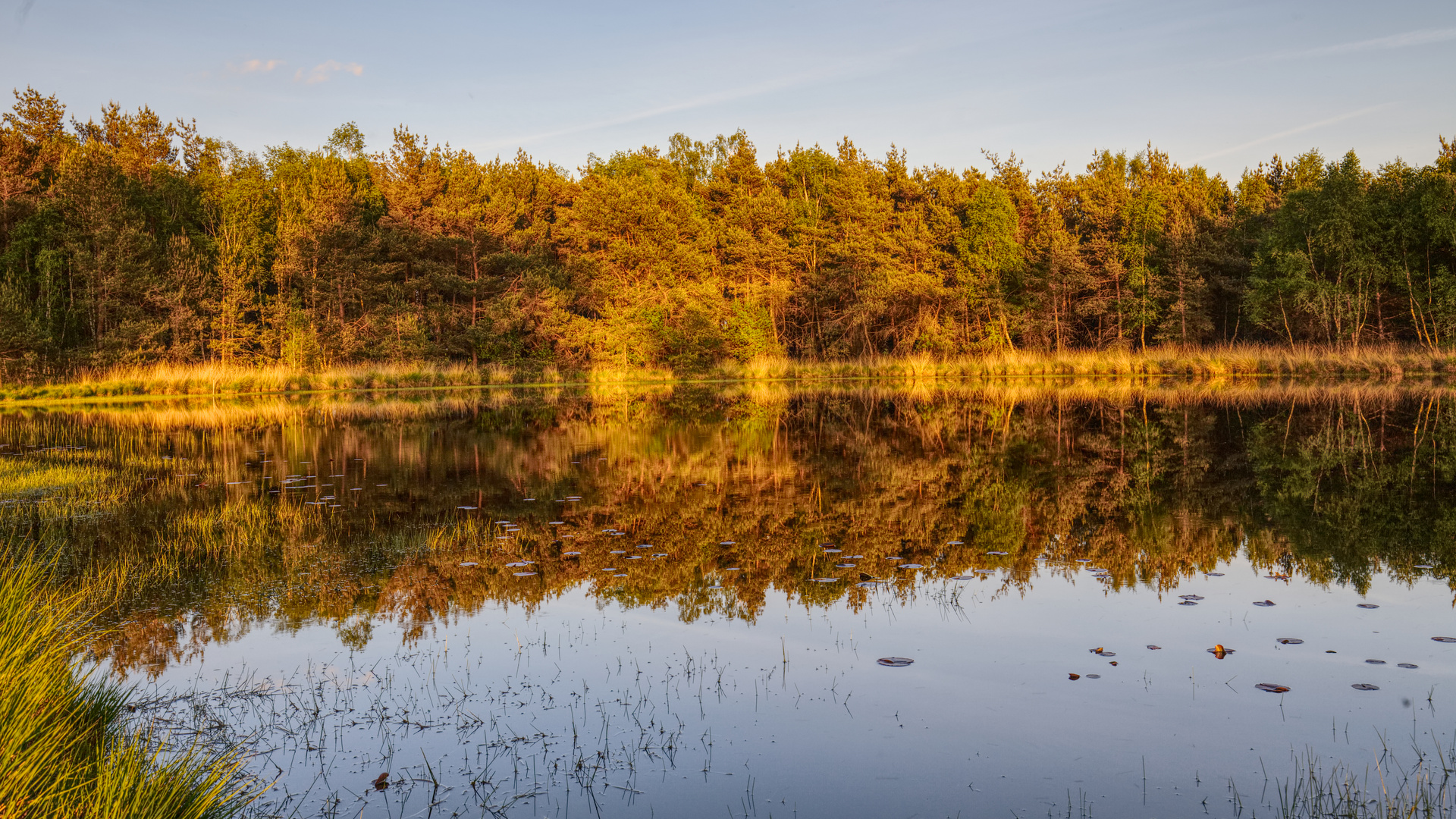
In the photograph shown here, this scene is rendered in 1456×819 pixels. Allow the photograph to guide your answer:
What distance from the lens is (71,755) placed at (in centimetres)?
361

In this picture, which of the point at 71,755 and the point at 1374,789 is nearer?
the point at 71,755

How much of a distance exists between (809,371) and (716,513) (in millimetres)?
39920

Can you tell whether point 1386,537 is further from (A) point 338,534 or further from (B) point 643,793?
(A) point 338,534

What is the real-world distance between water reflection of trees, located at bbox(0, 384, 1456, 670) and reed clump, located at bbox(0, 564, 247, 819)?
1.78 m

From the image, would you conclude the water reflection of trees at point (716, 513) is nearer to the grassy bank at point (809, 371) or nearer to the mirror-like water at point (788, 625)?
the mirror-like water at point (788, 625)

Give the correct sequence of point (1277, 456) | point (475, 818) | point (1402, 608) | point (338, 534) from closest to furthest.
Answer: point (475, 818) → point (1402, 608) → point (338, 534) → point (1277, 456)

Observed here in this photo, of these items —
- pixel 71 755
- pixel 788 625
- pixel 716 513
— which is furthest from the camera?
pixel 716 513

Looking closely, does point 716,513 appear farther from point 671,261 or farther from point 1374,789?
point 671,261

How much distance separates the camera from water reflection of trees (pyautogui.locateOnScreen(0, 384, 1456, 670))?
7.65 m

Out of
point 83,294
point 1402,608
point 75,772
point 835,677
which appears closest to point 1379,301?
point 1402,608

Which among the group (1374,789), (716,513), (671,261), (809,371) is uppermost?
(671,261)

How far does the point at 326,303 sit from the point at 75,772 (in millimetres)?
52250

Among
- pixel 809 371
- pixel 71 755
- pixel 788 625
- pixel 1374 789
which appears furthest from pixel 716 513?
pixel 809 371

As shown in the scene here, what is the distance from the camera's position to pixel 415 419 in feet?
85.6
